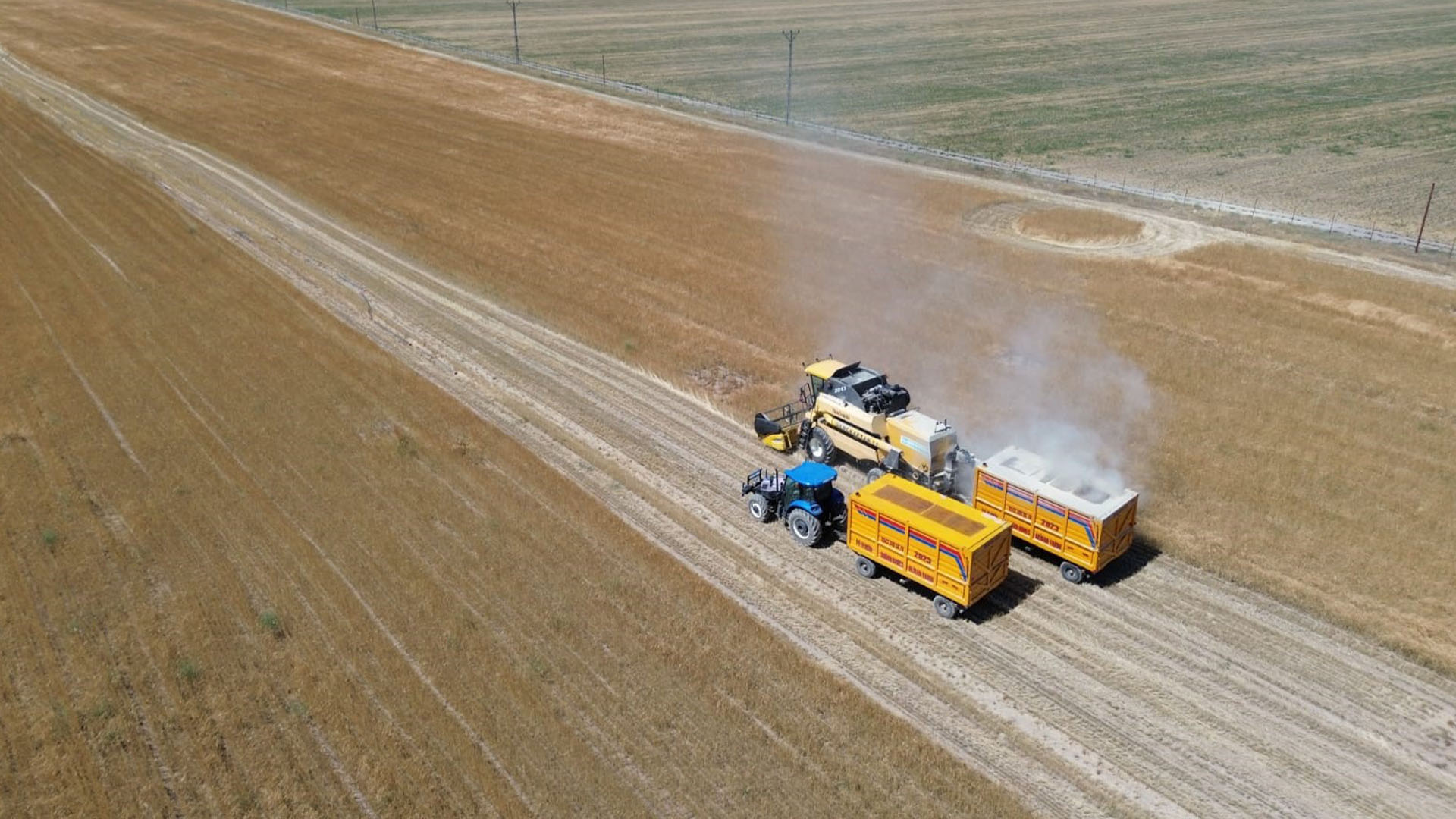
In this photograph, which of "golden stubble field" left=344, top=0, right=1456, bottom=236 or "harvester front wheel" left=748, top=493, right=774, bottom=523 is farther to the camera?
"golden stubble field" left=344, top=0, right=1456, bottom=236

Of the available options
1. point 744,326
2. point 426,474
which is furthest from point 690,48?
point 426,474

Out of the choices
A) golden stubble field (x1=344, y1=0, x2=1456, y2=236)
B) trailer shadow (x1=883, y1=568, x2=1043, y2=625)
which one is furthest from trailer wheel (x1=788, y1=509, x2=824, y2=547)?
golden stubble field (x1=344, y1=0, x2=1456, y2=236)

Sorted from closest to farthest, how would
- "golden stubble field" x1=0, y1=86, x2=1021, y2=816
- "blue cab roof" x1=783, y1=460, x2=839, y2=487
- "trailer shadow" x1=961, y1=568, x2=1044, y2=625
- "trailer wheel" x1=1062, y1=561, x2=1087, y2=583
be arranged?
"golden stubble field" x1=0, y1=86, x2=1021, y2=816, "trailer shadow" x1=961, y1=568, x2=1044, y2=625, "trailer wheel" x1=1062, y1=561, x2=1087, y2=583, "blue cab roof" x1=783, y1=460, x2=839, y2=487

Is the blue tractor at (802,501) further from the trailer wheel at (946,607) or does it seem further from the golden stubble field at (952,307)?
the golden stubble field at (952,307)

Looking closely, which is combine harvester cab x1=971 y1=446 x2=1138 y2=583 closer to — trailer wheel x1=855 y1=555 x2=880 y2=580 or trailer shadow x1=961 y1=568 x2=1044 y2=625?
trailer shadow x1=961 y1=568 x2=1044 y2=625

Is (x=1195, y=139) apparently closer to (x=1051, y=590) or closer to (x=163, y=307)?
(x=1051, y=590)

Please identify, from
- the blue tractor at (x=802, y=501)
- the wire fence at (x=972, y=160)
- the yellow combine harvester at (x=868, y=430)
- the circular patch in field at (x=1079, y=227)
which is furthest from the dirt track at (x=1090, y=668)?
the wire fence at (x=972, y=160)
